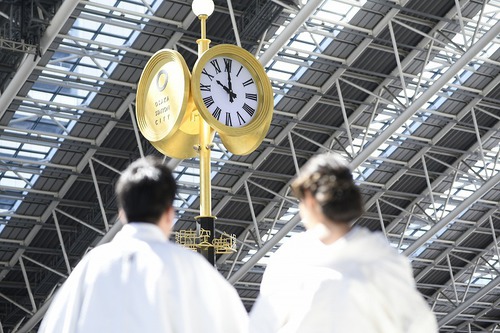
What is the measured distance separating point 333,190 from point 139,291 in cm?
96

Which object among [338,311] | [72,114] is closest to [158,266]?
[338,311]

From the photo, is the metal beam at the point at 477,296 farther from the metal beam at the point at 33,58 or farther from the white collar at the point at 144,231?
the white collar at the point at 144,231

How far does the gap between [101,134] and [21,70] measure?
5.49 metres

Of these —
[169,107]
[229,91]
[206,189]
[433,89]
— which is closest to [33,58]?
[229,91]

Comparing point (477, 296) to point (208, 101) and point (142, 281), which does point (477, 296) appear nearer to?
point (208, 101)

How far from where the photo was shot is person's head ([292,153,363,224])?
457 centimetres

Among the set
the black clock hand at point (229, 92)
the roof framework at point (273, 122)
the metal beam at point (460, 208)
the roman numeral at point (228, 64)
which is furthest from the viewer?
the metal beam at point (460, 208)

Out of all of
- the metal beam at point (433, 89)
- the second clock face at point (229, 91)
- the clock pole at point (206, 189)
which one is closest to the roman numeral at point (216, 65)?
the second clock face at point (229, 91)

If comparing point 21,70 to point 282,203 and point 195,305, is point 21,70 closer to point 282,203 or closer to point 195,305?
point 282,203

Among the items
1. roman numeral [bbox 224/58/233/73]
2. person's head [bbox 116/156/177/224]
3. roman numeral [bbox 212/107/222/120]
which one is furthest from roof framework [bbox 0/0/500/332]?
person's head [bbox 116/156/177/224]

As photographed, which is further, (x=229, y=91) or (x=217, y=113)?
(x=229, y=91)

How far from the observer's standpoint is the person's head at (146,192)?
15.5ft

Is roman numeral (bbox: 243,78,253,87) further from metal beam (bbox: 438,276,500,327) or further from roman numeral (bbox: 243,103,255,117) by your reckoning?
metal beam (bbox: 438,276,500,327)

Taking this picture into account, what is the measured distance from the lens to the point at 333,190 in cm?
457
